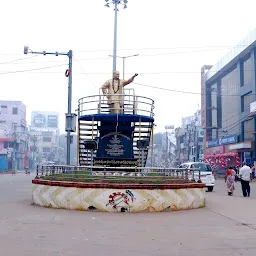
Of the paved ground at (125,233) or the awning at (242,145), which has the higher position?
the awning at (242,145)

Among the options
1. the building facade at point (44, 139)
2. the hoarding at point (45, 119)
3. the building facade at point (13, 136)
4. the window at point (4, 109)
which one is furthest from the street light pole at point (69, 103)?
the hoarding at point (45, 119)

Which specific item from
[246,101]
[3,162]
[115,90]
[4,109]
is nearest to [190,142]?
[246,101]

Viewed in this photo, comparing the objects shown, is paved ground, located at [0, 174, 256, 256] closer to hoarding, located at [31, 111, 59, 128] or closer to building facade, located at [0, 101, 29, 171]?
building facade, located at [0, 101, 29, 171]

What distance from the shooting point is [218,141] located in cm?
5928

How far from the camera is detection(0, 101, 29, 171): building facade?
81.2 metres

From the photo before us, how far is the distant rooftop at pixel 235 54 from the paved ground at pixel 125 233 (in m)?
39.7

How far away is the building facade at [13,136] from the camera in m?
81.2

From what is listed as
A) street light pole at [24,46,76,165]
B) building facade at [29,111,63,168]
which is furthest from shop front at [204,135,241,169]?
building facade at [29,111,63,168]

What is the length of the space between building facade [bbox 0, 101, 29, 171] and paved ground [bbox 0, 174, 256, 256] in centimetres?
7136

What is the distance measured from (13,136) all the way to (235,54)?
49.0 m

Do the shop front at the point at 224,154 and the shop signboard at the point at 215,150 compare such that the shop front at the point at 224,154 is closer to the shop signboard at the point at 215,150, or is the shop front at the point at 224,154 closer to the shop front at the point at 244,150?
the shop signboard at the point at 215,150

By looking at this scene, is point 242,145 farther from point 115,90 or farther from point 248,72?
point 115,90

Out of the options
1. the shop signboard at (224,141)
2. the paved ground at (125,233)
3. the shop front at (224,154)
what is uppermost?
the shop signboard at (224,141)

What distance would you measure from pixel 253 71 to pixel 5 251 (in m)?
46.0
